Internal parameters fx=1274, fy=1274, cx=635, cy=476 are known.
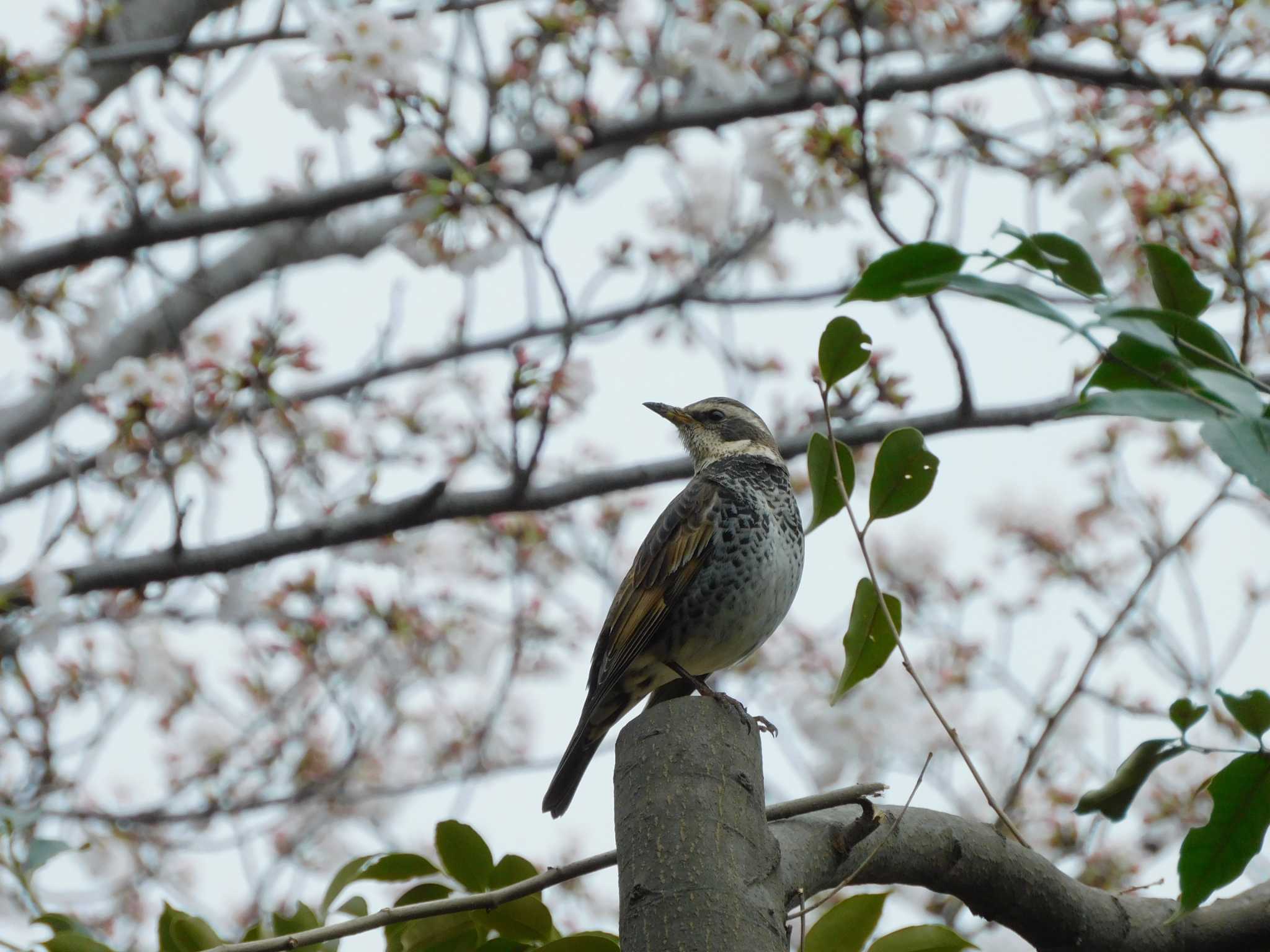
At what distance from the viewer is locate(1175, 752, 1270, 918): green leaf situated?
134cm

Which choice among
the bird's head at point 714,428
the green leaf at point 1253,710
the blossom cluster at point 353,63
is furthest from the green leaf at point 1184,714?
the blossom cluster at point 353,63

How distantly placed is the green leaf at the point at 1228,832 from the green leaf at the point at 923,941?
26 centimetres

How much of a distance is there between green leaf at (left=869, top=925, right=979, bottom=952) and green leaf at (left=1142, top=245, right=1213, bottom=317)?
76cm

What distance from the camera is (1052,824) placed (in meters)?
5.46

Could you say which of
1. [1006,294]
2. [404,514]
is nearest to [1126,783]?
[1006,294]

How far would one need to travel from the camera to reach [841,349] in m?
1.64

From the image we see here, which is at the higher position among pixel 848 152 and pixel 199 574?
pixel 848 152

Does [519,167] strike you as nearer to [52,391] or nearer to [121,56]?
[121,56]

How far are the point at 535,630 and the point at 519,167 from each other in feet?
12.0

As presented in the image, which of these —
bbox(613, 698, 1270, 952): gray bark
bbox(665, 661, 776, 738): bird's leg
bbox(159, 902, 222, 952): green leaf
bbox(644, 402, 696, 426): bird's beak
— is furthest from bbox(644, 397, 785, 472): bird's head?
bbox(159, 902, 222, 952): green leaf

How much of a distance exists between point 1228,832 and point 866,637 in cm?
54

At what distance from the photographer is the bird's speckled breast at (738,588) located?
2895 millimetres

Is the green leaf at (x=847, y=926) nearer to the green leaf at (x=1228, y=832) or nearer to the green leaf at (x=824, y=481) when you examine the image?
the green leaf at (x=1228, y=832)

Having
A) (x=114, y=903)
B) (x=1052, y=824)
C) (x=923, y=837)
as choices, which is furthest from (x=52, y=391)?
(x=923, y=837)
